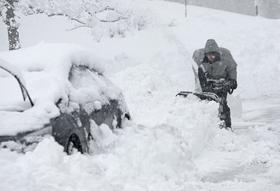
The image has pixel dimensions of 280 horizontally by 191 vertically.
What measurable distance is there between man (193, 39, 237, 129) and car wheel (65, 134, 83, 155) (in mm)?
5427

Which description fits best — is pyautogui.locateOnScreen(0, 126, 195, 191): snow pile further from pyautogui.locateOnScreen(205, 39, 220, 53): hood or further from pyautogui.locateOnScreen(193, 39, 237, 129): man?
pyautogui.locateOnScreen(205, 39, 220, 53): hood

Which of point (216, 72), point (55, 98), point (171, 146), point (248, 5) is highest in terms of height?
point (55, 98)

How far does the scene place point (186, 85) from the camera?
21.0 m

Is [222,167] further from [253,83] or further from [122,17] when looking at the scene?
[122,17]

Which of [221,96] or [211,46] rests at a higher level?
[211,46]

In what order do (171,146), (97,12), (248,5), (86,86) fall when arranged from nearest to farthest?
1. (171,146)
2. (86,86)
3. (97,12)
4. (248,5)

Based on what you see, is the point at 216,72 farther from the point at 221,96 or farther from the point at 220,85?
the point at 221,96

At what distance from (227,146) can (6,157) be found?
16.5 ft

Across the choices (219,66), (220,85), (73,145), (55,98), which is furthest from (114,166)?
(219,66)

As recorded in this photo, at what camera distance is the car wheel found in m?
7.18

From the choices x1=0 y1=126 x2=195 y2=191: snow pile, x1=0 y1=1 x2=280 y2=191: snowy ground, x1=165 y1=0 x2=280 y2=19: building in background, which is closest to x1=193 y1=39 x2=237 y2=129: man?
x1=0 y1=1 x2=280 y2=191: snowy ground

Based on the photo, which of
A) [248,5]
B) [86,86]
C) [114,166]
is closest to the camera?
[114,166]

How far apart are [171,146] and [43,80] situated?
6.36 feet

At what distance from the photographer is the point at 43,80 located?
7.69 metres
